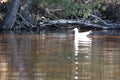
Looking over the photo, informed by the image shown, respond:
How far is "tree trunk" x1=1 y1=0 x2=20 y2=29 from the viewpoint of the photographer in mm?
30531

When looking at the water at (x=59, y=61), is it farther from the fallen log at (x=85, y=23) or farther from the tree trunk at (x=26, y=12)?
the fallen log at (x=85, y=23)

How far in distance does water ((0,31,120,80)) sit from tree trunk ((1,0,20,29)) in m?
9.53

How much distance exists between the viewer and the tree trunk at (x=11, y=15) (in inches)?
1202

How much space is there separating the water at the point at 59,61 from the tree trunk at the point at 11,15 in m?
9.53

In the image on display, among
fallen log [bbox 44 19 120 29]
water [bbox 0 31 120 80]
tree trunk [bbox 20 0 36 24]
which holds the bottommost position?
water [bbox 0 31 120 80]

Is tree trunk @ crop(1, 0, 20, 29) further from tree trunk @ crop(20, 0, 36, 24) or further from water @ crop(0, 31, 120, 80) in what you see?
water @ crop(0, 31, 120, 80)

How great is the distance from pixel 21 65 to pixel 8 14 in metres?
16.9

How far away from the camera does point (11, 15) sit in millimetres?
30562

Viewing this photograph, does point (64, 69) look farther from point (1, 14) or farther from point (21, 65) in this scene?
point (1, 14)

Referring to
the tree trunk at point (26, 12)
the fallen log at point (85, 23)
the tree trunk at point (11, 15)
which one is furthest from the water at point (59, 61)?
the fallen log at point (85, 23)

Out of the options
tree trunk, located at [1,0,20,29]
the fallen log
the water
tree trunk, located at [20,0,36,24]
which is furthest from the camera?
the fallen log

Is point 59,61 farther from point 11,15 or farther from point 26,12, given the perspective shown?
point 26,12

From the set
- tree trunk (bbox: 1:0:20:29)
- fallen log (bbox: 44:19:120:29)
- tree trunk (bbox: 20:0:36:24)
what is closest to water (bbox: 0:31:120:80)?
tree trunk (bbox: 1:0:20:29)

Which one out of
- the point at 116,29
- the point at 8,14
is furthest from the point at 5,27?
the point at 116,29
